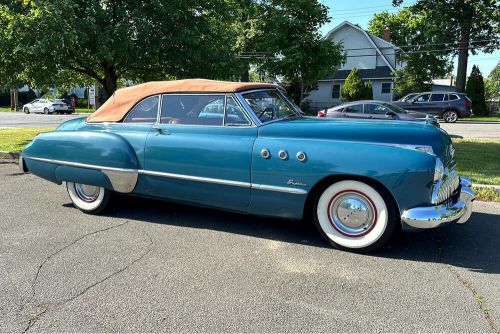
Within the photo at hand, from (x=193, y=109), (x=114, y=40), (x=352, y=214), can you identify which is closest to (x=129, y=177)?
(x=193, y=109)

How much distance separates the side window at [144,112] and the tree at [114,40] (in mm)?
4364

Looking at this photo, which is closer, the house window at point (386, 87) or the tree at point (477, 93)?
the tree at point (477, 93)

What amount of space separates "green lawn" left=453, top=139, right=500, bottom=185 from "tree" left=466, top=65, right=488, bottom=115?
19.2m

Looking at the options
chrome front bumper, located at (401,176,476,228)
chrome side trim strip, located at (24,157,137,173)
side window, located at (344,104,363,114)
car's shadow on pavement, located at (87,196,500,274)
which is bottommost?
car's shadow on pavement, located at (87,196,500,274)

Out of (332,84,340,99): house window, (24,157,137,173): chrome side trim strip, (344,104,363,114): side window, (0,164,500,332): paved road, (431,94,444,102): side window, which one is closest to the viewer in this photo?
(0,164,500,332): paved road

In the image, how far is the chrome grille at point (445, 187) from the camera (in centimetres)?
367

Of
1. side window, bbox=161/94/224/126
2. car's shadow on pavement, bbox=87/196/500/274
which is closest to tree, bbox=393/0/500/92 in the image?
car's shadow on pavement, bbox=87/196/500/274

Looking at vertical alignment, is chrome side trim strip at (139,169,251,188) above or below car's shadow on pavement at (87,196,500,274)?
above

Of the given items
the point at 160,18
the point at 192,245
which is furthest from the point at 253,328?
the point at 160,18

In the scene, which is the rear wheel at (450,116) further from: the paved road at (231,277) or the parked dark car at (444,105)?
the paved road at (231,277)

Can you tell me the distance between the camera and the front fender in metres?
4.68

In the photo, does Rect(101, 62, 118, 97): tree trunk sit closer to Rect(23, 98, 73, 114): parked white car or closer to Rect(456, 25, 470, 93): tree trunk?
Rect(23, 98, 73, 114): parked white car

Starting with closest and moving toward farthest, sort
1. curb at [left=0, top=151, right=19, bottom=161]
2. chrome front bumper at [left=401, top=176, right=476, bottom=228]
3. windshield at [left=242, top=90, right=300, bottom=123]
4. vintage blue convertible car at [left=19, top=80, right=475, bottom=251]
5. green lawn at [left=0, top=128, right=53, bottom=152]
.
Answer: chrome front bumper at [left=401, top=176, right=476, bottom=228] < vintage blue convertible car at [left=19, top=80, right=475, bottom=251] < windshield at [left=242, top=90, right=300, bottom=123] < curb at [left=0, top=151, right=19, bottom=161] < green lawn at [left=0, top=128, right=53, bottom=152]

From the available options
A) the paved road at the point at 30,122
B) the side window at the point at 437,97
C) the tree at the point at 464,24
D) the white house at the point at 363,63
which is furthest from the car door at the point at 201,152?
the white house at the point at 363,63
